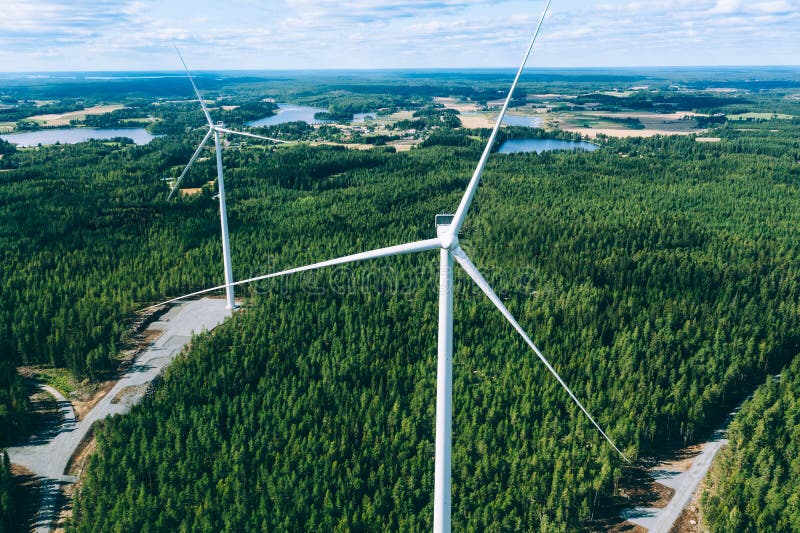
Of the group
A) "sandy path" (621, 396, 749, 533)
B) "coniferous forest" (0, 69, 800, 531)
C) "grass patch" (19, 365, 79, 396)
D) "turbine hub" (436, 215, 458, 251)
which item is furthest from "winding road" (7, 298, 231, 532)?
"sandy path" (621, 396, 749, 533)

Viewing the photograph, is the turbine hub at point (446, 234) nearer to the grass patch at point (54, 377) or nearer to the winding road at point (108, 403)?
the winding road at point (108, 403)

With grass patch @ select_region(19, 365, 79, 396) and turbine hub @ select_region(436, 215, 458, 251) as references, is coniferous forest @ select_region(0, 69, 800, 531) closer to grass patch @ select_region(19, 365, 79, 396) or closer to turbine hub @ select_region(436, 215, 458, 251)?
grass patch @ select_region(19, 365, 79, 396)

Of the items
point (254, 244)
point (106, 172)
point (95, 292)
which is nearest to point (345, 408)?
point (95, 292)

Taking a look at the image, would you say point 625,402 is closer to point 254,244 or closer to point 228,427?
point 228,427

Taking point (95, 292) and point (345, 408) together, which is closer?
point (345, 408)

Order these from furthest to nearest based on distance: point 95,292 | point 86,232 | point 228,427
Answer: point 86,232, point 95,292, point 228,427

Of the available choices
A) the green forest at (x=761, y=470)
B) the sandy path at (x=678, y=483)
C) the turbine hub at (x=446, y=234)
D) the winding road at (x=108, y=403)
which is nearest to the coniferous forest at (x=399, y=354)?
the green forest at (x=761, y=470)
